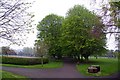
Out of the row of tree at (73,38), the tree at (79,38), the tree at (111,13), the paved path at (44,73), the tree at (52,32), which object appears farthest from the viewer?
the tree at (52,32)

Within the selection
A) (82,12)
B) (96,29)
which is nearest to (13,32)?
(96,29)

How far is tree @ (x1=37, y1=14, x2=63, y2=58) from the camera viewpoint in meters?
62.3

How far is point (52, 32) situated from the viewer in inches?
2506

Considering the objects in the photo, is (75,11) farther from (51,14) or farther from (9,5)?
(9,5)

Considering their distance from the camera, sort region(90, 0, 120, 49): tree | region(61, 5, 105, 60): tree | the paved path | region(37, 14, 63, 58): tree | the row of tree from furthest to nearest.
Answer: region(37, 14, 63, 58): tree < the row of tree < region(61, 5, 105, 60): tree < the paved path < region(90, 0, 120, 49): tree

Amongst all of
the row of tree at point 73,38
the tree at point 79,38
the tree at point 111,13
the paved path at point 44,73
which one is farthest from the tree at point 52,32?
the tree at point 111,13

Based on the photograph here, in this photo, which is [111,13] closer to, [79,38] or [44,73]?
[44,73]

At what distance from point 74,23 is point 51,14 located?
1201 cm

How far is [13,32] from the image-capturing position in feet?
36.5

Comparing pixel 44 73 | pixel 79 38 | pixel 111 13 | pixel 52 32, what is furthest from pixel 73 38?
pixel 111 13

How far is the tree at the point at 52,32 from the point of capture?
204 ft

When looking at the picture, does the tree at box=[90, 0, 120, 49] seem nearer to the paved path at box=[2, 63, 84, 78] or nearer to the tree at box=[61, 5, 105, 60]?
the paved path at box=[2, 63, 84, 78]

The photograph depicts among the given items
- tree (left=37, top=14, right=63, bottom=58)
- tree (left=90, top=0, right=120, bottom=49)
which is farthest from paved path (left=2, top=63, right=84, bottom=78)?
tree (left=37, top=14, right=63, bottom=58)

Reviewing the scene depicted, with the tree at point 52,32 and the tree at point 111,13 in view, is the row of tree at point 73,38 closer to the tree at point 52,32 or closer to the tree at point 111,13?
the tree at point 52,32
